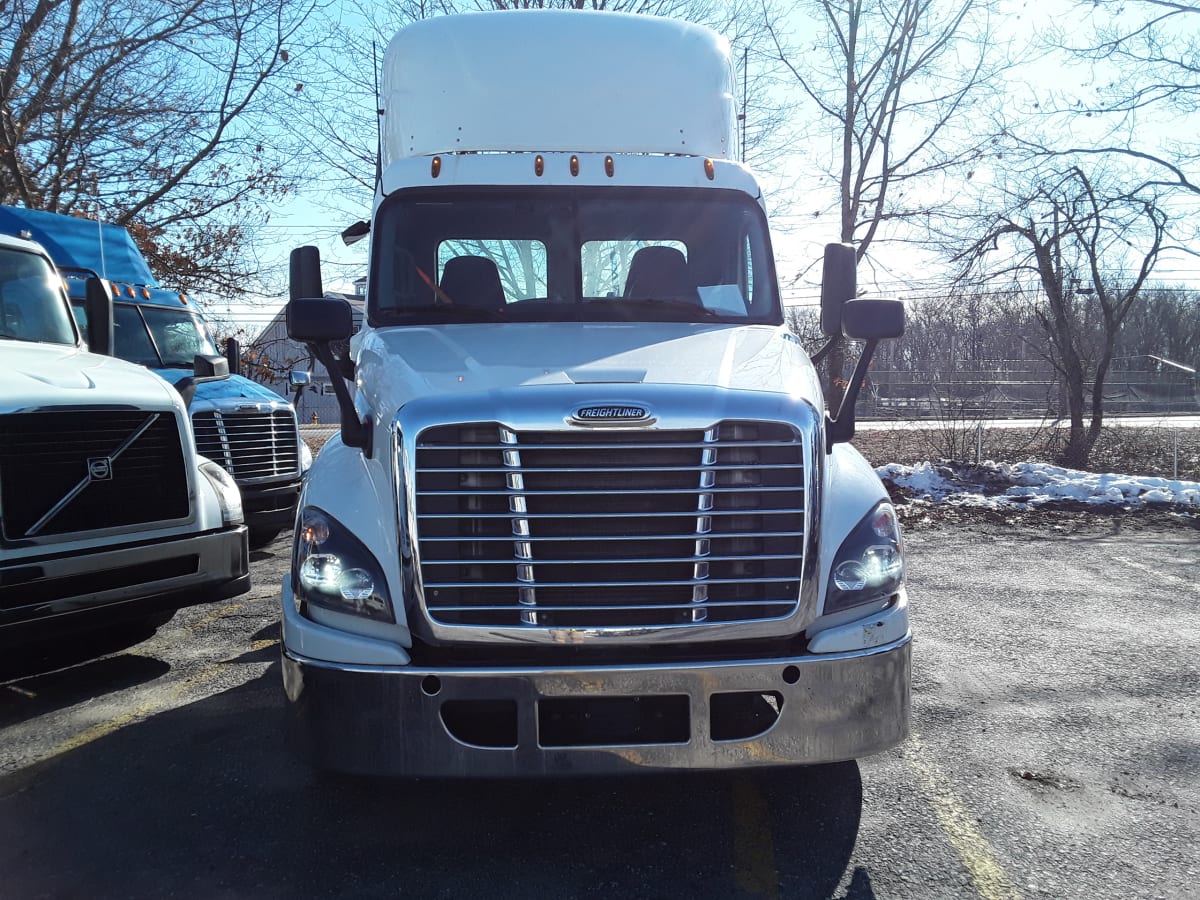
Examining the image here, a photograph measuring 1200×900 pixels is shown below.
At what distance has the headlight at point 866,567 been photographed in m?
3.00

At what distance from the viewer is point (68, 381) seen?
4730mm

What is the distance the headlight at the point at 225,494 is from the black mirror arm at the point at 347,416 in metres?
1.90

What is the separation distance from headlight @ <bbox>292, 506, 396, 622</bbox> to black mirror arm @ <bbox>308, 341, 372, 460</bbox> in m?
0.35

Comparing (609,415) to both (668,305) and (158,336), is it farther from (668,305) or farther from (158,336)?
(158,336)

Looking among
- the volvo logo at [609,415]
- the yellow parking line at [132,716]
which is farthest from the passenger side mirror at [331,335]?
the yellow parking line at [132,716]

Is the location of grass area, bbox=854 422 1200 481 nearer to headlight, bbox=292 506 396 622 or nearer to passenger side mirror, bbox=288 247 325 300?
passenger side mirror, bbox=288 247 325 300

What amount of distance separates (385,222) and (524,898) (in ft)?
10.1

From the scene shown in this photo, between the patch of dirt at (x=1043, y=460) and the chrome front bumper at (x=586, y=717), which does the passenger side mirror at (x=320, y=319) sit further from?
the patch of dirt at (x=1043, y=460)

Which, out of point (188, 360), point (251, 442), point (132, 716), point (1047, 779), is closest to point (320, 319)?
point (132, 716)

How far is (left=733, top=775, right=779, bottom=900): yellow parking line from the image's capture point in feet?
9.22

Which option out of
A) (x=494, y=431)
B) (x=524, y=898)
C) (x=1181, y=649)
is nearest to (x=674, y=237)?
(x=494, y=431)

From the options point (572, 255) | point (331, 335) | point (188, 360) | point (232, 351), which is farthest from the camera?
point (232, 351)

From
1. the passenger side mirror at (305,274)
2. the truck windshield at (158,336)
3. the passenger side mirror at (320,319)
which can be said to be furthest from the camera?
the truck windshield at (158,336)

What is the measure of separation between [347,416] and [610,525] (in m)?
1.24
